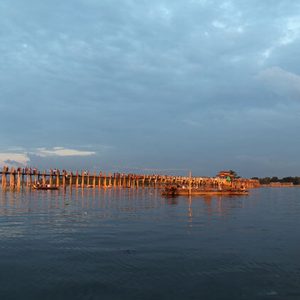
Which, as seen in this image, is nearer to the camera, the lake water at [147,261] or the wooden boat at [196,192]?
the lake water at [147,261]

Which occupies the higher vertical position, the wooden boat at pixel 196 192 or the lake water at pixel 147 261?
the wooden boat at pixel 196 192

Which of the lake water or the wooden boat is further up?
the wooden boat

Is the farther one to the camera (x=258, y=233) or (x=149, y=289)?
(x=258, y=233)

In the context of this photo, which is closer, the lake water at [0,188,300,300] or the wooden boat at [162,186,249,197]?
the lake water at [0,188,300,300]

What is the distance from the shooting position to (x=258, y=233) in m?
31.5

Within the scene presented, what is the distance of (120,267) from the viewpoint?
1981 cm

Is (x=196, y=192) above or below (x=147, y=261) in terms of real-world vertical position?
above

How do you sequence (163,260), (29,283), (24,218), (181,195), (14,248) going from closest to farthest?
(29,283) → (163,260) → (14,248) → (24,218) → (181,195)

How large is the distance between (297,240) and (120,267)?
48.2 ft

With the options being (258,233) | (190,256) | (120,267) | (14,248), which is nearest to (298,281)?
(190,256)

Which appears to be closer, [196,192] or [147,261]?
[147,261]

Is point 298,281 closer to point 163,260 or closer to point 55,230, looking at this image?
point 163,260

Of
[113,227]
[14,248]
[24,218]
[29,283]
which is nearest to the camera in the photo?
[29,283]

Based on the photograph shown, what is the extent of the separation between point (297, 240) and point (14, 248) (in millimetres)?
19367
